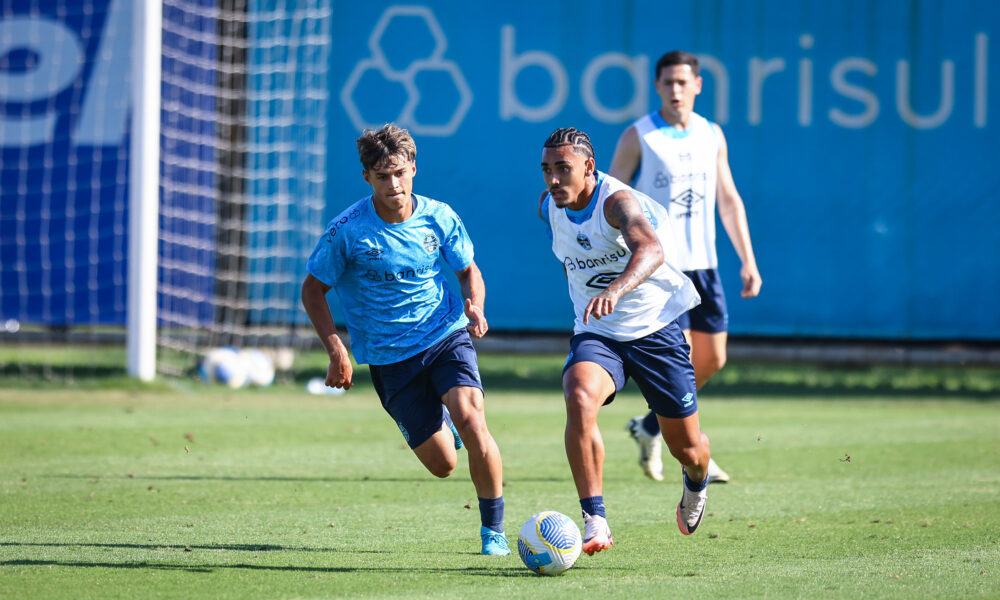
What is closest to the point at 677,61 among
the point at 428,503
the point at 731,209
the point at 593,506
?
the point at 731,209

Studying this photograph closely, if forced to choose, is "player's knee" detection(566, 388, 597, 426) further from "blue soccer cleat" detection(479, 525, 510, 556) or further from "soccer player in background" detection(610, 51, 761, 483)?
"soccer player in background" detection(610, 51, 761, 483)

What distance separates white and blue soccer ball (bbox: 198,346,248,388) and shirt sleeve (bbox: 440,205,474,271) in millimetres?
7450

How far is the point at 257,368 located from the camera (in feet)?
43.5

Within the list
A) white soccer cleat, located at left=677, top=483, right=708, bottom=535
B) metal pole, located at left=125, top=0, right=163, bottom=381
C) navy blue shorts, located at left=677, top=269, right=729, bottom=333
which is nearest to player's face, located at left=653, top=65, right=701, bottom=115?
navy blue shorts, located at left=677, top=269, right=729, bottom=333

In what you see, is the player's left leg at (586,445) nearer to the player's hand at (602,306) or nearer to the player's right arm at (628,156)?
the player's hand at (602,306)

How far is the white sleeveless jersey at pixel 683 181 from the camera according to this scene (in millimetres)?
7680

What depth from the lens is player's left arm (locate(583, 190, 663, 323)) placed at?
5102 millimetres

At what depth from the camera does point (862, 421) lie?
11.1 m

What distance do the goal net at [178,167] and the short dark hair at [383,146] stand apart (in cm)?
880

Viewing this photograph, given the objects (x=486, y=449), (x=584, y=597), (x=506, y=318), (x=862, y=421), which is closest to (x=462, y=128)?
(x=506, y=318)

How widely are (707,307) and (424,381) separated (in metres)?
2.49

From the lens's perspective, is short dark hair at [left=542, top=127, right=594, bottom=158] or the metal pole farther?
the metal pole

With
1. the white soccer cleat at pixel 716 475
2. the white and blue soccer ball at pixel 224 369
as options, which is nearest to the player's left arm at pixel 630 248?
the white soccer cleat at pixel 716 475

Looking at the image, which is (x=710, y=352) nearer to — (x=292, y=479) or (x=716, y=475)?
(x=716, y=475)
